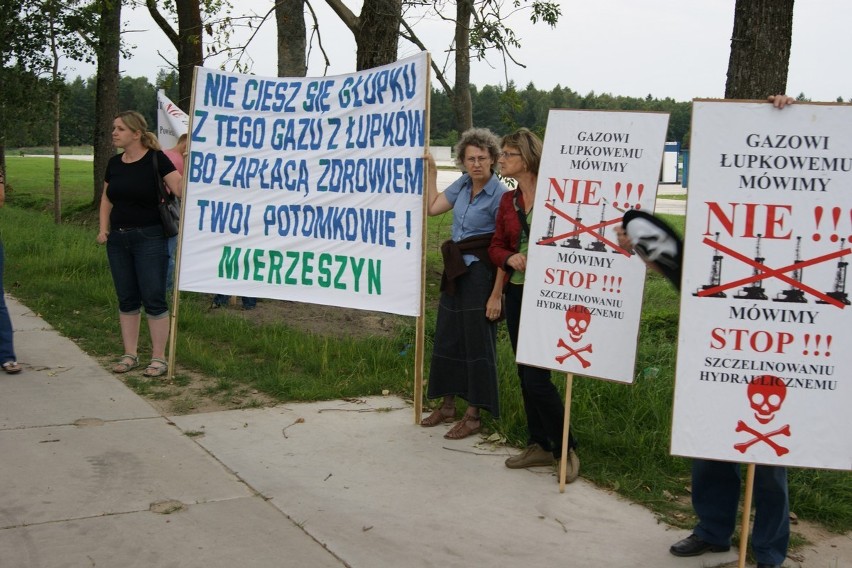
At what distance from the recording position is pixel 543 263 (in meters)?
5.01

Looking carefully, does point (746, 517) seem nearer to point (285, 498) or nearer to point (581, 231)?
point (581, 231)

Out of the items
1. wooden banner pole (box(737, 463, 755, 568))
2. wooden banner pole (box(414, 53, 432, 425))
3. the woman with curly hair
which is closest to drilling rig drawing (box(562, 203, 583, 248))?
the woman with curly hair

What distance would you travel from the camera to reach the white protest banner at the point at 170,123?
1098 centimetres

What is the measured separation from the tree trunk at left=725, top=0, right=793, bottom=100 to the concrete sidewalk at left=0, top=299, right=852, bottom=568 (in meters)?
3.41

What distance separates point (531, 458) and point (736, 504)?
1388mm

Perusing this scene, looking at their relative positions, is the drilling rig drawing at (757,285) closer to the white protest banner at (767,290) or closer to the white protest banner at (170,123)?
the white protest banner at (767,290)

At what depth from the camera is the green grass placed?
4.93 m

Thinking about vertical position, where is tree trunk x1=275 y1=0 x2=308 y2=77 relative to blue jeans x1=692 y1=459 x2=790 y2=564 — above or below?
above

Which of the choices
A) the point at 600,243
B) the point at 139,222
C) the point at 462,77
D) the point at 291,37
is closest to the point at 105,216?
the point at 139,222

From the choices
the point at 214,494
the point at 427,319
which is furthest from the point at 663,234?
the point at 427,319

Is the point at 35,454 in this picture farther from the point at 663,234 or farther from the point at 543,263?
the point at 663,234

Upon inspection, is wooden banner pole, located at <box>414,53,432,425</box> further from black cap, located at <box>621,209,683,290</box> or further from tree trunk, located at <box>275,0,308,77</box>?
tree trunk, located at <box>275,0,308,77</box>

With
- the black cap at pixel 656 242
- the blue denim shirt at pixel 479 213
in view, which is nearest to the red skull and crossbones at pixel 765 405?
the black cap at pixel 656 242

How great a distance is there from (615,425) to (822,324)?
6.65 feet
